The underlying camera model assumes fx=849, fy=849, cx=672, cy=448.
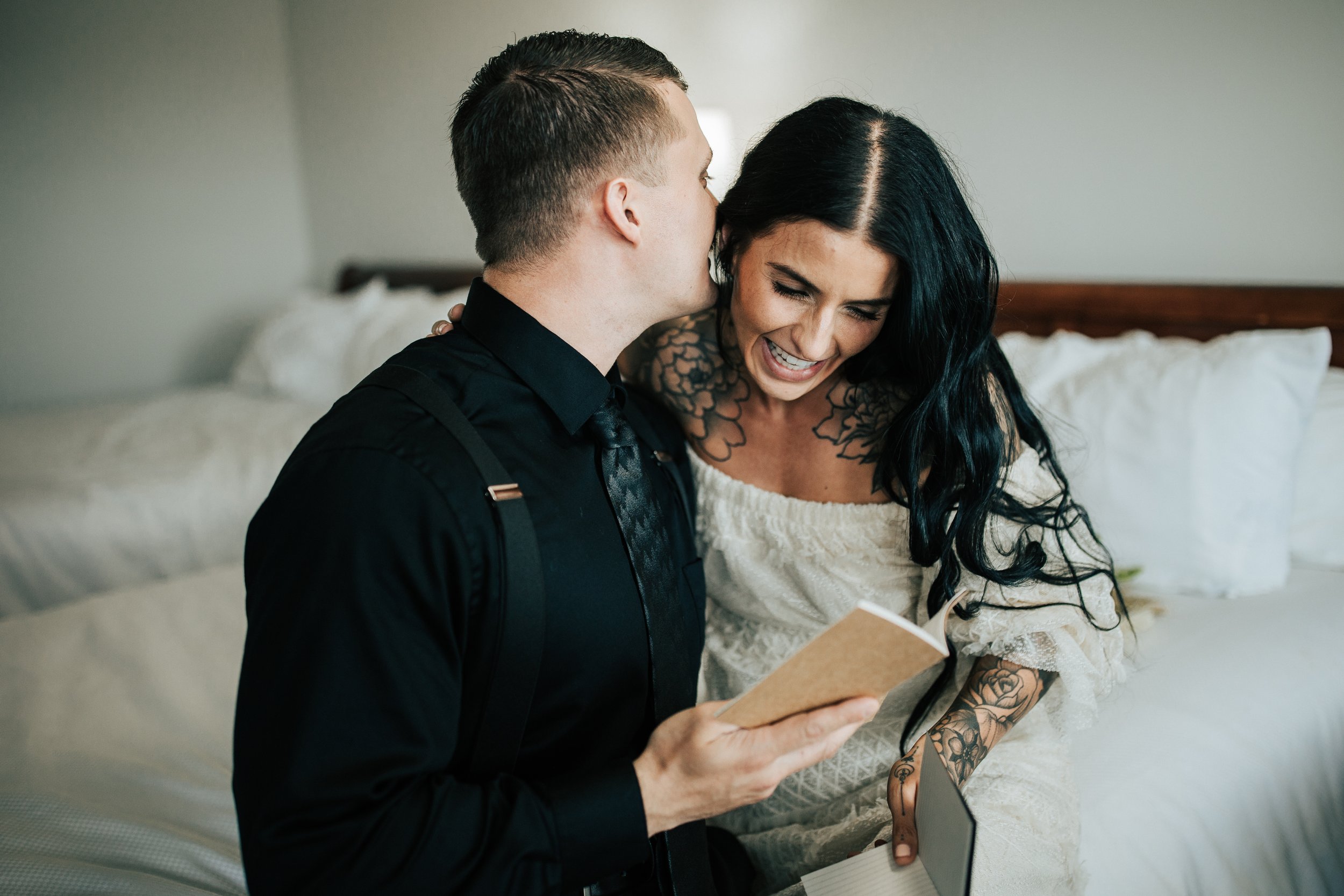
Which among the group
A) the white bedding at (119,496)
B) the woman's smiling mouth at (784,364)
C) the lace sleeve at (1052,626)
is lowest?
the white bedding at (119,496)

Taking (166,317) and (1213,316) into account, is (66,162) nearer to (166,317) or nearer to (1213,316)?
(166,317)

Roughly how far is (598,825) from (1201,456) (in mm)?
1462

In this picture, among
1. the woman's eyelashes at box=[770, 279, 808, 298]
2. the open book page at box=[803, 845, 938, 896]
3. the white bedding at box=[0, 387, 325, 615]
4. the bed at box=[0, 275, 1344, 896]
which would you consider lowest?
the white bedding at box=[0, 387, 325, 615]

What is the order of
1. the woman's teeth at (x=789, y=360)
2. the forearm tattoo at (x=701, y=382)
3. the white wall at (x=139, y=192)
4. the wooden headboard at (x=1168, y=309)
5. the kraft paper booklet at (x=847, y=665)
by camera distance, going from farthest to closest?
the white wall at (x=139, y=192)
the wooden headboard at (x=1168, y=309)
the forearm tattoo at (x=701, y=382)
the woman's teeth at (x=789, y=360)
the kraft paper booklet at (x=847, y=665)

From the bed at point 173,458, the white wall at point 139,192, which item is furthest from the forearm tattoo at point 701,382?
the white wall at point 139,192

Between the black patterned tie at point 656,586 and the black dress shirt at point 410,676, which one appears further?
the black patterned tie at point 656,586

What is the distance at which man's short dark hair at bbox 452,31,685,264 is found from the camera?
1014mm

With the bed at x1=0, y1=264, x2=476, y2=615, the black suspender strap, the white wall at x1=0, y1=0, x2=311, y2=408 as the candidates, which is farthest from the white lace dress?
the white wall at x1=0, y1=0, x2=311, y2=408

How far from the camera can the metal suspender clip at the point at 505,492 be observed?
859 mm

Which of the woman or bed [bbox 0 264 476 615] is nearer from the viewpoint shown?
the woman

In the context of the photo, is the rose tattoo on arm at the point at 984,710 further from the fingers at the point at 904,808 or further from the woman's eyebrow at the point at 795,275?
the woman's eyebrow at the point at 795,275

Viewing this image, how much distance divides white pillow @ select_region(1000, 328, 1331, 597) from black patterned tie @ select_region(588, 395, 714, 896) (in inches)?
40.7

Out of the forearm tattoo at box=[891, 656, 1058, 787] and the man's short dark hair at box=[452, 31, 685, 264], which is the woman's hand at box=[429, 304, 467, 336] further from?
the forearm tattoo at box=[891, 656, 1058, 787]

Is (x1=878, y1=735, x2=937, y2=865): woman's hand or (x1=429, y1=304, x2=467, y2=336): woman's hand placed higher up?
(x1=429, y1=304, x2=467, y2=336): woman's hand
